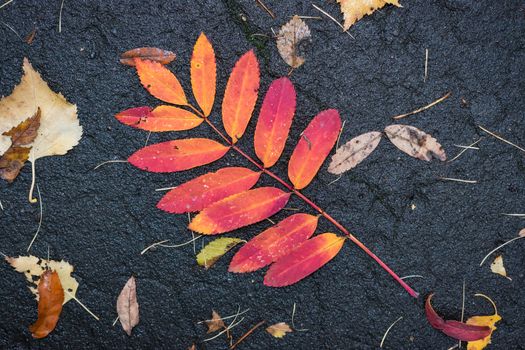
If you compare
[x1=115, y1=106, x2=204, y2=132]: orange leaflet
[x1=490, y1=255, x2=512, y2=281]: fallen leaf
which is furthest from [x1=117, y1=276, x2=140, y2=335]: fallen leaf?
[x1=490, y1=255, x2=512, y2=281]: fallen leaf

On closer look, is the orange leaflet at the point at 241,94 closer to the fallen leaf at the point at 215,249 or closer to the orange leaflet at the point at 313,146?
the orange leaflet at the point at 313,146

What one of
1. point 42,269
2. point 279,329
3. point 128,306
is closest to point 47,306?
point 42,269

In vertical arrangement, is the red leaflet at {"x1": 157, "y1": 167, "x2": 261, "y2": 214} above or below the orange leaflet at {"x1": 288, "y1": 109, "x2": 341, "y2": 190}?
below

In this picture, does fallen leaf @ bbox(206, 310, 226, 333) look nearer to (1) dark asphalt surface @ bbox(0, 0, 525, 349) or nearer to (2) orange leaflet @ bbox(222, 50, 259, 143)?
(1) dark asphalt surface @ bbox(0, 0, 525, 349)

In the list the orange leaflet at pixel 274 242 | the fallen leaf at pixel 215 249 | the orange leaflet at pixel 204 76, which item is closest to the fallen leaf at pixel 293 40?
the orange leaflet at pixel 204 76

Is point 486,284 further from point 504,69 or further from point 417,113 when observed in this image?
point 504,69
